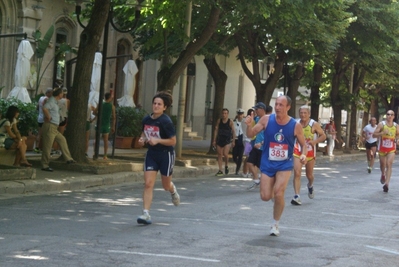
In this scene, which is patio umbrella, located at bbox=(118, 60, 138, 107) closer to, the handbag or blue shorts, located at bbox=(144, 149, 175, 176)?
the handbag

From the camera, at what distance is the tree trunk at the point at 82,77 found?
61.9ft

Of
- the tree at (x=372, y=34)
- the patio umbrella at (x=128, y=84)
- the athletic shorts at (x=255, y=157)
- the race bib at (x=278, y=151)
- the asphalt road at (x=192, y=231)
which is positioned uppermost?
the tree at (x=372, y=34)

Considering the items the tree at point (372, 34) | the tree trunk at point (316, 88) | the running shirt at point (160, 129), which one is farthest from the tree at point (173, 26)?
the tree trunk at point (316, 88)

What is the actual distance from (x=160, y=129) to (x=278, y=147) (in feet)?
5.20

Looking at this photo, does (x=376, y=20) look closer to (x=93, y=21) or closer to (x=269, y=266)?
(x=93, y=21)

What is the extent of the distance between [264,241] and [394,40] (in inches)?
1001

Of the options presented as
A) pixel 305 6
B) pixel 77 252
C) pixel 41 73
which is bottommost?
pixel 77 252

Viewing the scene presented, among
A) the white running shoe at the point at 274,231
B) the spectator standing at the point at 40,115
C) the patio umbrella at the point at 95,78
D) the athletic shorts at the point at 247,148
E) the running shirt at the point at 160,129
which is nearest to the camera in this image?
the white running shoe at the point at 274,231

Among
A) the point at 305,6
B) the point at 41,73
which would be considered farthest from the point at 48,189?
the point at 41,73

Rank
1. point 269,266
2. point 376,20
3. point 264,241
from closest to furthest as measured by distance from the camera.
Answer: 1. point 269,266
2. point 264,241
3. point 376,20

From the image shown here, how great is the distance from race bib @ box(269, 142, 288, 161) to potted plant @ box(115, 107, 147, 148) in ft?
56.3

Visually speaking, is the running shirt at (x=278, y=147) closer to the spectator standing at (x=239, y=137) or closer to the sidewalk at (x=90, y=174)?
the sidewalk at (x=90, y=174)

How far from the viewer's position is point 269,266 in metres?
8.78

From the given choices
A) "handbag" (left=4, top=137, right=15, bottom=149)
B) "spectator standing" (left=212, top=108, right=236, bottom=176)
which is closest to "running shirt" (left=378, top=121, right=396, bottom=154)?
"spectator standing" (left=212, top=108, right=236, bottom=176)
